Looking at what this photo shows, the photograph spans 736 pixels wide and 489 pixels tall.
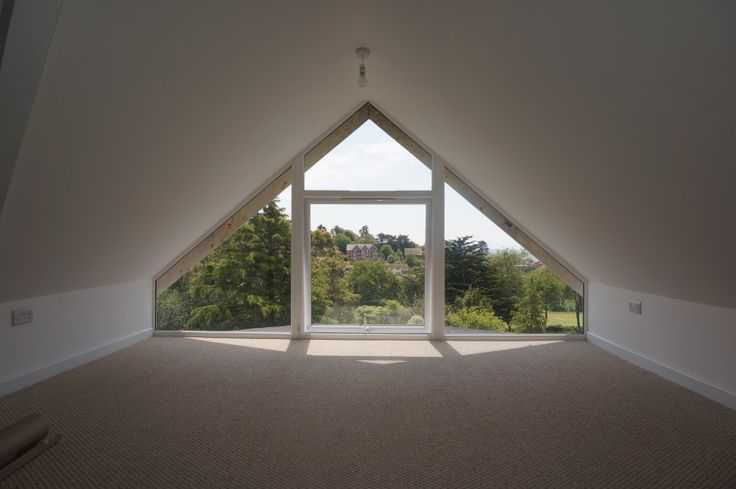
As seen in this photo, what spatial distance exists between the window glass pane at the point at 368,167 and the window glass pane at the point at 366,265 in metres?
0.27

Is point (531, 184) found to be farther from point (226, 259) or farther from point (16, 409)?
point (16, 409)

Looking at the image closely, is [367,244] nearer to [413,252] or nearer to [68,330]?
[413,252]

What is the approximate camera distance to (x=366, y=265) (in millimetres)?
5180

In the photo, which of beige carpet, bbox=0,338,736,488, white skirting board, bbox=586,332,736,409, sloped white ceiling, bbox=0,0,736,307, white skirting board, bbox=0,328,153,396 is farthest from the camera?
white skirting board, bbox=0,328,153,396

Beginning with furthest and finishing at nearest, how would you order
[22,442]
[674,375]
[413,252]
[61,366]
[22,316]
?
[413,252]
[61,366]
[674,375]
[22,316]
[22,442]

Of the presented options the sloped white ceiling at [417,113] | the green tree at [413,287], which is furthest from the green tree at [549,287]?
the green tree at [413,287]

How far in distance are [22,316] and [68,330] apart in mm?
505

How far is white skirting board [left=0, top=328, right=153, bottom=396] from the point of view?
319 centimetres

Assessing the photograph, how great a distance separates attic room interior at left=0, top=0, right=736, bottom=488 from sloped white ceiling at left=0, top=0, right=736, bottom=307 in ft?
0.06

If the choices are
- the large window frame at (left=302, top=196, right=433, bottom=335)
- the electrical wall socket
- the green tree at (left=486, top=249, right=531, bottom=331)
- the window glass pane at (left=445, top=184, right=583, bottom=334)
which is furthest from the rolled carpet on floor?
the green tree at (left=486, top=249, right=531, bottom=331)

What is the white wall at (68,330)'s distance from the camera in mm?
3231

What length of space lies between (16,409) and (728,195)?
435cm

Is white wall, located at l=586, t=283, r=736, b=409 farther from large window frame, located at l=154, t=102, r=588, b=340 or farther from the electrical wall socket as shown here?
the electrical wall socket

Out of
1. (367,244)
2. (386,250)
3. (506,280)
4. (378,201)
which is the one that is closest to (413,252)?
(386,250)
